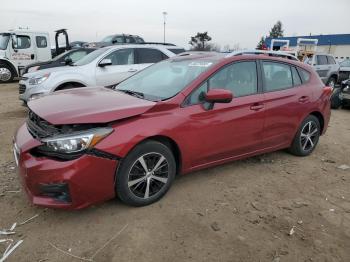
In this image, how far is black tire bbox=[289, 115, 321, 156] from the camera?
517cm

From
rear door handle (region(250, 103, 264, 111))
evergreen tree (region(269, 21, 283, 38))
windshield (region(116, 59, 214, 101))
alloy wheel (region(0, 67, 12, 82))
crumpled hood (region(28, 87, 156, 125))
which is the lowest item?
alloy wheel (region(0, 67, 12, 82))

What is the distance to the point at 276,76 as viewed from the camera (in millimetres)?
4820

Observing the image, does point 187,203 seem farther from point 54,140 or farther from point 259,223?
point 54,140

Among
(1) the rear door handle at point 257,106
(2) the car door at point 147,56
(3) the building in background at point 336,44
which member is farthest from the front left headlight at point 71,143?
(3) the building in background at point 336,44

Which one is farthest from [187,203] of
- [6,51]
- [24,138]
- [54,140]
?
[6,51]

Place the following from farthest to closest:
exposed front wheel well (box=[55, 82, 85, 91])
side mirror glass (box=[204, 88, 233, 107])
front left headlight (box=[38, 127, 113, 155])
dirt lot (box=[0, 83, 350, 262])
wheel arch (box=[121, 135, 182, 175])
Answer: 1. exposed front wheel well (box=[55, 82, 85, 91])
2. side mirror glass (box=[204, 88, 233, 107])
3. wheel arch (box=[121, 135, 182, 175])
4. front left headlight (box=[38, 127, 113, 155])
5. dirt lot (box=[0, 83, 350, 262])

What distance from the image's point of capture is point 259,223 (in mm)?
3404

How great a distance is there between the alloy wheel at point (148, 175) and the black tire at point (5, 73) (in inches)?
551

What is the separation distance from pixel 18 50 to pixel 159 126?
46.2 ft

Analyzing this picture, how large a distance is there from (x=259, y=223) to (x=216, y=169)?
54.4 inches

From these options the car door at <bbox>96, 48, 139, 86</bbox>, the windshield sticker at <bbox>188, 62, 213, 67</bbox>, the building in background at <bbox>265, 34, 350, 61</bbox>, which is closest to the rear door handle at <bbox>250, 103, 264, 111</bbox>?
the windshield sticker at <bbox>188, 62, 213, 67</bbox>

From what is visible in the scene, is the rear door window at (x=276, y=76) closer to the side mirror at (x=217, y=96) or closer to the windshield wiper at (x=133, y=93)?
the side mirror at (x=217, y=96)

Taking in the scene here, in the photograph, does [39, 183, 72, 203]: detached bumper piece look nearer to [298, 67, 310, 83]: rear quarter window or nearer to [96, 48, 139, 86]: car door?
[298, 67, 310, 83]: rear quarter window

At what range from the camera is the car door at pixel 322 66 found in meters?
14.3
